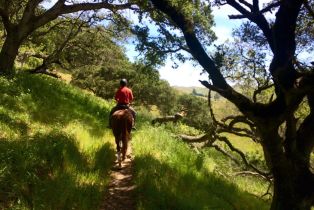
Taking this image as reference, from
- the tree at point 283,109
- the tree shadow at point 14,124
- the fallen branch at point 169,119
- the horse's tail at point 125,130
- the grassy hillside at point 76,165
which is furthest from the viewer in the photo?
the fallen branch at point 169,119

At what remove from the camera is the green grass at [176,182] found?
9898mm

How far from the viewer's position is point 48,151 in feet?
33.6

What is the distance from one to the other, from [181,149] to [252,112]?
15.4 ft

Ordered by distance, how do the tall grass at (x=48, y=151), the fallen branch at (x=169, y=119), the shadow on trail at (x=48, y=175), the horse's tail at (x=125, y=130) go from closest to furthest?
1. the shadow on trail at (x=48, y=175)
2. the tall grass at (x=48, y=151)
3. the horse's tail at (x=125, y=130)
4. the fallen branch at (x=169, y=119)

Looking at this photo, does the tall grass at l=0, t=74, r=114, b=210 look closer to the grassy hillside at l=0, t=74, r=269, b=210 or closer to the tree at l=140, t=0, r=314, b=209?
the grassy hillside at l=0, t=74, r=269, b=210

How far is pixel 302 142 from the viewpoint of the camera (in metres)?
10.4

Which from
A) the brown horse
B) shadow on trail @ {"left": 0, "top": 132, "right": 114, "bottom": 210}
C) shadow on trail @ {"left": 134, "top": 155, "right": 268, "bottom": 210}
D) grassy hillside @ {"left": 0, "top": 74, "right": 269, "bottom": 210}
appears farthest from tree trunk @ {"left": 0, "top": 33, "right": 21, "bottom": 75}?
shadow on trail @ {"left": 134, "top": 155, "right": 268, "bottom": 210}

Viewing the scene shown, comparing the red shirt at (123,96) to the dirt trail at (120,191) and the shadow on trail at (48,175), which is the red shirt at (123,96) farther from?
the shadow on trail at (48,175)

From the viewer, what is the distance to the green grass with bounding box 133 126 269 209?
990 cm

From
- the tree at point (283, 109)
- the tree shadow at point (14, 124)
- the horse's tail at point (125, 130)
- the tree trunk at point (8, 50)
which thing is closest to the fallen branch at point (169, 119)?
the tree trunk at point (8, 50)

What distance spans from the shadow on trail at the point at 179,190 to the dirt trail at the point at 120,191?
0.90ft

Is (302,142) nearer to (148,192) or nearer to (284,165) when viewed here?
(284,165)

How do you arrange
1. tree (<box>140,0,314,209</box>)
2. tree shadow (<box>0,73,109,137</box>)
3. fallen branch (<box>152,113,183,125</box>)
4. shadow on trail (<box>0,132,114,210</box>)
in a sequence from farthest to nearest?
fallen branch (<box>152,113,183,125</box>) < tree shadow (<box>0,73,109,137</box>) < tree (<box>140,0,314,209</box>) < shadow on trail (<box>0,132,114,210</box>)

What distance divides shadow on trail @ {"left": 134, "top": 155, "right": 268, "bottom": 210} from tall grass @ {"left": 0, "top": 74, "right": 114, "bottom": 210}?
1.03m
